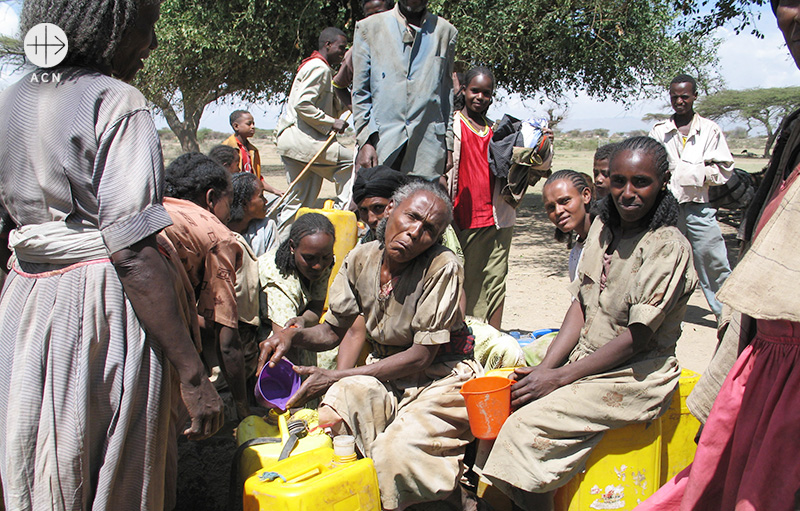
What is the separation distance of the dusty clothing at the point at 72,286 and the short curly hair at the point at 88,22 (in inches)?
2.4

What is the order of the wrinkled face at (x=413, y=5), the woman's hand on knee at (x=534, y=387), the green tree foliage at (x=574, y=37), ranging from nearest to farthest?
1. the woman's hand on knee at (x=534, y=387)
2. the wrinkled face at (x=413, y=5)
3. the green tree foliage at (x=574, y=37)

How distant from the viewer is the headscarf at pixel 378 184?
3.80 m

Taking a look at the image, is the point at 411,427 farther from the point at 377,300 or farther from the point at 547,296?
the point at 547,296

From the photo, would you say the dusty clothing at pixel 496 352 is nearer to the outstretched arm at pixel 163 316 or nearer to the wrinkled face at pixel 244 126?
the outstretched arm at pixel 163 316

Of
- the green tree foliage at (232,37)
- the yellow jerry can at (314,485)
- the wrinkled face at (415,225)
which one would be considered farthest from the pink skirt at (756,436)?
the green tree foliage at (232,37)

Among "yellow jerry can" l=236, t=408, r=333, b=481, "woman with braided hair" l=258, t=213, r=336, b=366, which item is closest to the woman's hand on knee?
"yellow jerry can" l=236, t=408, r=333, b=481

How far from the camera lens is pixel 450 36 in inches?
181

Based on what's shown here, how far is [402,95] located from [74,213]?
2.92 m

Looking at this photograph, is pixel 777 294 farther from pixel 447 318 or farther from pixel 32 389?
pixel 32 389

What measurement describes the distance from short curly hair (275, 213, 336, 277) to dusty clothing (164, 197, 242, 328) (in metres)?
0.58

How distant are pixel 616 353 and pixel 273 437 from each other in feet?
4.68

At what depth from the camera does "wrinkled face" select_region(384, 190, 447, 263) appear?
2.84m

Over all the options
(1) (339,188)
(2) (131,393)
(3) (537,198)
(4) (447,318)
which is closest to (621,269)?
(4) (447,318)

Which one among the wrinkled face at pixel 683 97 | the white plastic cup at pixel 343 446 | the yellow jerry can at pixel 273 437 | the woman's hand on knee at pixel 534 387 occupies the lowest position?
the yellow jerry can at pixel 273 437
